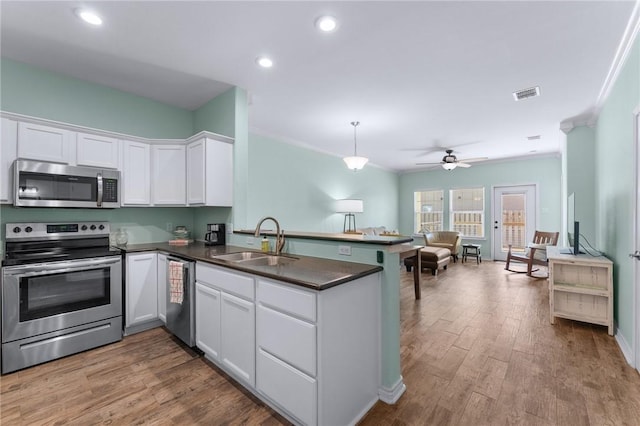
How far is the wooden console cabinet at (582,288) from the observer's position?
2854 mm

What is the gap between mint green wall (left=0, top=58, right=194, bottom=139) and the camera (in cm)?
261

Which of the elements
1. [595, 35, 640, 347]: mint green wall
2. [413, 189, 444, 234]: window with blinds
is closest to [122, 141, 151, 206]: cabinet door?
[595, 35, 640, 347]: mint green wall

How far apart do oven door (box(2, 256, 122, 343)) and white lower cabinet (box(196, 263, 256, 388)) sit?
0.99 m

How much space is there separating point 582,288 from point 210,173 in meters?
4.28

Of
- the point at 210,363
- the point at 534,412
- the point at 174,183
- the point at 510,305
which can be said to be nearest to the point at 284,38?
the point at 174,183

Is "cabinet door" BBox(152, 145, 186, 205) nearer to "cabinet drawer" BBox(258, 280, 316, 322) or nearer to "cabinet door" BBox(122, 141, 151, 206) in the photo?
"cabinet door" BBox(122, 141, 151, 206)

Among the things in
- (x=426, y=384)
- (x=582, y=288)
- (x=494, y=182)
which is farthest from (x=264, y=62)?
(x=494, y=182)

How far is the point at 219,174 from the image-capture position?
3.13m

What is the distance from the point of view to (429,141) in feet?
17.6

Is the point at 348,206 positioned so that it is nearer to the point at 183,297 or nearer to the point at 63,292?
the point at 183,297

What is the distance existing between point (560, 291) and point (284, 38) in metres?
3.95

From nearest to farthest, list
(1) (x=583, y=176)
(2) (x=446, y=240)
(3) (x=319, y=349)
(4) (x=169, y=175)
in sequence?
(3) (x=319, y=349), (4) (x=169, y=175), (1) (x=583, y=176), (2) (x=446, y=240)

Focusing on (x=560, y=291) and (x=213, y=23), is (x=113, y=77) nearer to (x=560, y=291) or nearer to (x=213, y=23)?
(x=213, y=23)

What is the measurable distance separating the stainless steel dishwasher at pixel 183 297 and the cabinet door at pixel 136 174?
1019mm
